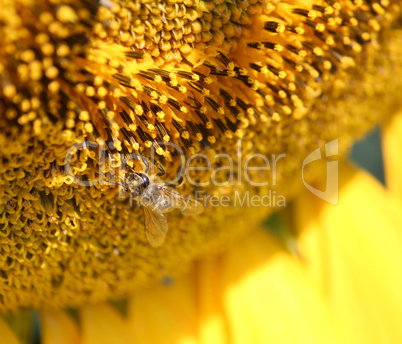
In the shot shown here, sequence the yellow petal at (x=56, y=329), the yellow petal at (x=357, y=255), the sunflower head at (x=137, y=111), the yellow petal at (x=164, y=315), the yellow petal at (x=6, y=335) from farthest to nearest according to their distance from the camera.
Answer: the yellow petal at (x=357, y=255) < the yellow petal at (x=164, y=315) < the yellow petal at (x=56, y=329) < the yellow petal at (x=6, y=335) < the sunflower head at (x=137, y=111)

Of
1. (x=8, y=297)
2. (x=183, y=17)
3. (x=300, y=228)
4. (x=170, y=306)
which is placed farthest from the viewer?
(x=300, y=228)

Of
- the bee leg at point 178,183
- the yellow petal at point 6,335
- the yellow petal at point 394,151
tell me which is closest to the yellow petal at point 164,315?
the yellow petal at point 6,335

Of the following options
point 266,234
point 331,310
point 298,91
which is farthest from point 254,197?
point 331,310

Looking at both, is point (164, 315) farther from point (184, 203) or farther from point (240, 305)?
point (184, 203)

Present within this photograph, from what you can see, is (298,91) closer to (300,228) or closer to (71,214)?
(71,214)

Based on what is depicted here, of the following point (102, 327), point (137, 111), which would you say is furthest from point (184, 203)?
point (102, 327)

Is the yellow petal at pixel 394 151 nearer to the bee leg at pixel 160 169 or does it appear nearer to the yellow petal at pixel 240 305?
the yellow petal at pixel 240 305
